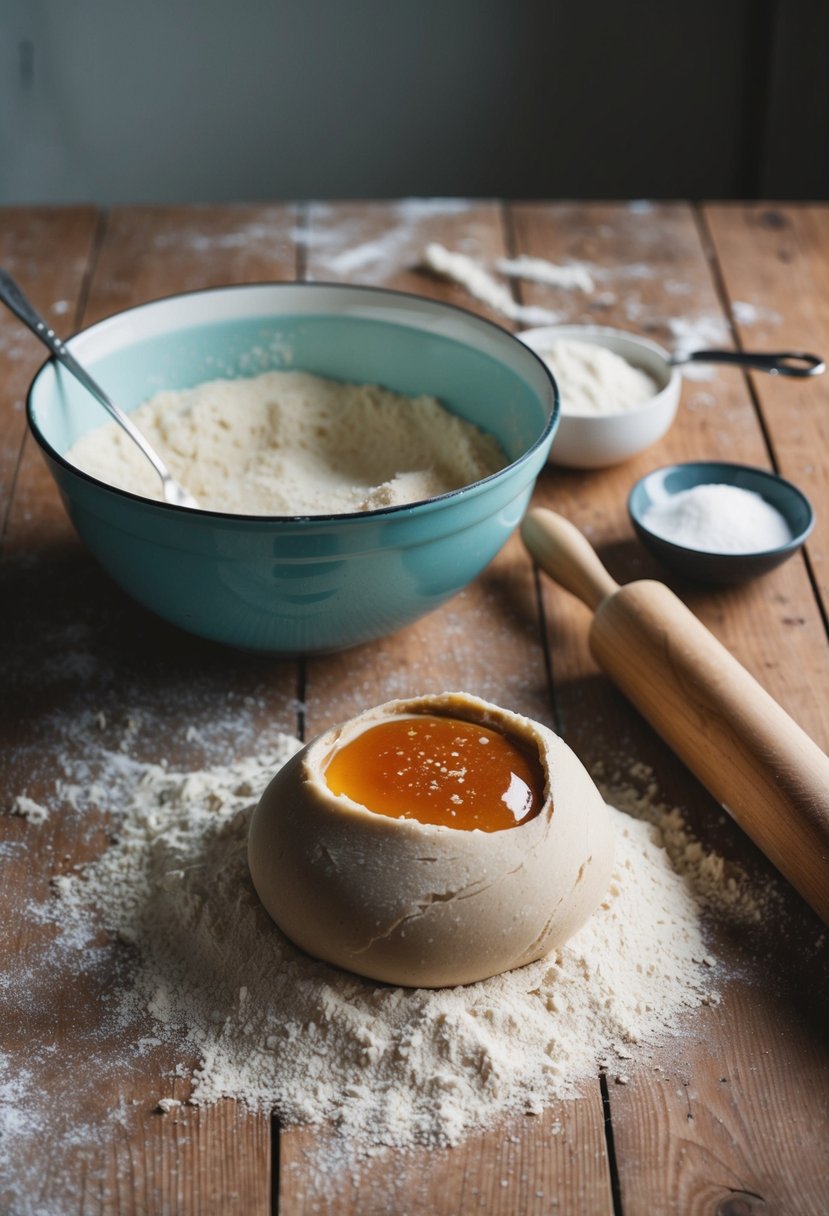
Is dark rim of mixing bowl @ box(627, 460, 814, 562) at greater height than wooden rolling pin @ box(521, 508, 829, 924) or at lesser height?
lesser

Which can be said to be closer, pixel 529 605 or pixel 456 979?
pixel 456 979

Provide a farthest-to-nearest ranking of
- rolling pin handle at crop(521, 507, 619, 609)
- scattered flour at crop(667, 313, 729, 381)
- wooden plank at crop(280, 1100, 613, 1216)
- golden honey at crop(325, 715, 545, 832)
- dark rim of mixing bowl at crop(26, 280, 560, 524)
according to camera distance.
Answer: scattered flour at crop(667, 313, 729, 381) → rolling pin handle at crop(521, 507, 619, 609) → dark rim of mixing bowl at crop(26, 280, 560, 524) → golden honey at crop(325, 715, 545, 832) → wooden plank at crop(280, 1100, 613, 1216)

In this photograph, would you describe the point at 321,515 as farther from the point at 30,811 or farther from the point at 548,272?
the point at 548,272

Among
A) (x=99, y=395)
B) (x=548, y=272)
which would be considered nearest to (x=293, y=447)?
(x=99, y=395)

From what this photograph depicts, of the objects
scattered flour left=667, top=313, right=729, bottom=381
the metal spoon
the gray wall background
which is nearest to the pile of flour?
the metal spoon

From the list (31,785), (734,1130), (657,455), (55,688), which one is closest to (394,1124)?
(734,1130)

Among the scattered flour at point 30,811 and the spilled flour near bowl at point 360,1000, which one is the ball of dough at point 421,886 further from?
the scattered flour at point 30,811

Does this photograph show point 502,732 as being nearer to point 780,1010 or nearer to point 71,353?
point 780,1010

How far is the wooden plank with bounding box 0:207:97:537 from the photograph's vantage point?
5.00 ft

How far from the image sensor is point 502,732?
92cm

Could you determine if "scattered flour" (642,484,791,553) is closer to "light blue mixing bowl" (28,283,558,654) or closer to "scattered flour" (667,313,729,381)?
"light blue mixing bowl" (28,283,558,654)

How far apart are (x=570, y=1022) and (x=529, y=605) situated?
524 millimetres

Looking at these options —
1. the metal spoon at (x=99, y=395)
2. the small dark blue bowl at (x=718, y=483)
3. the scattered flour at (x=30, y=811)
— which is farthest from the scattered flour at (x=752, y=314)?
the scattered flour at (x=30, y=811)

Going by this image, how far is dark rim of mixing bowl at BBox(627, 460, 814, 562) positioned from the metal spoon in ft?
1.51
